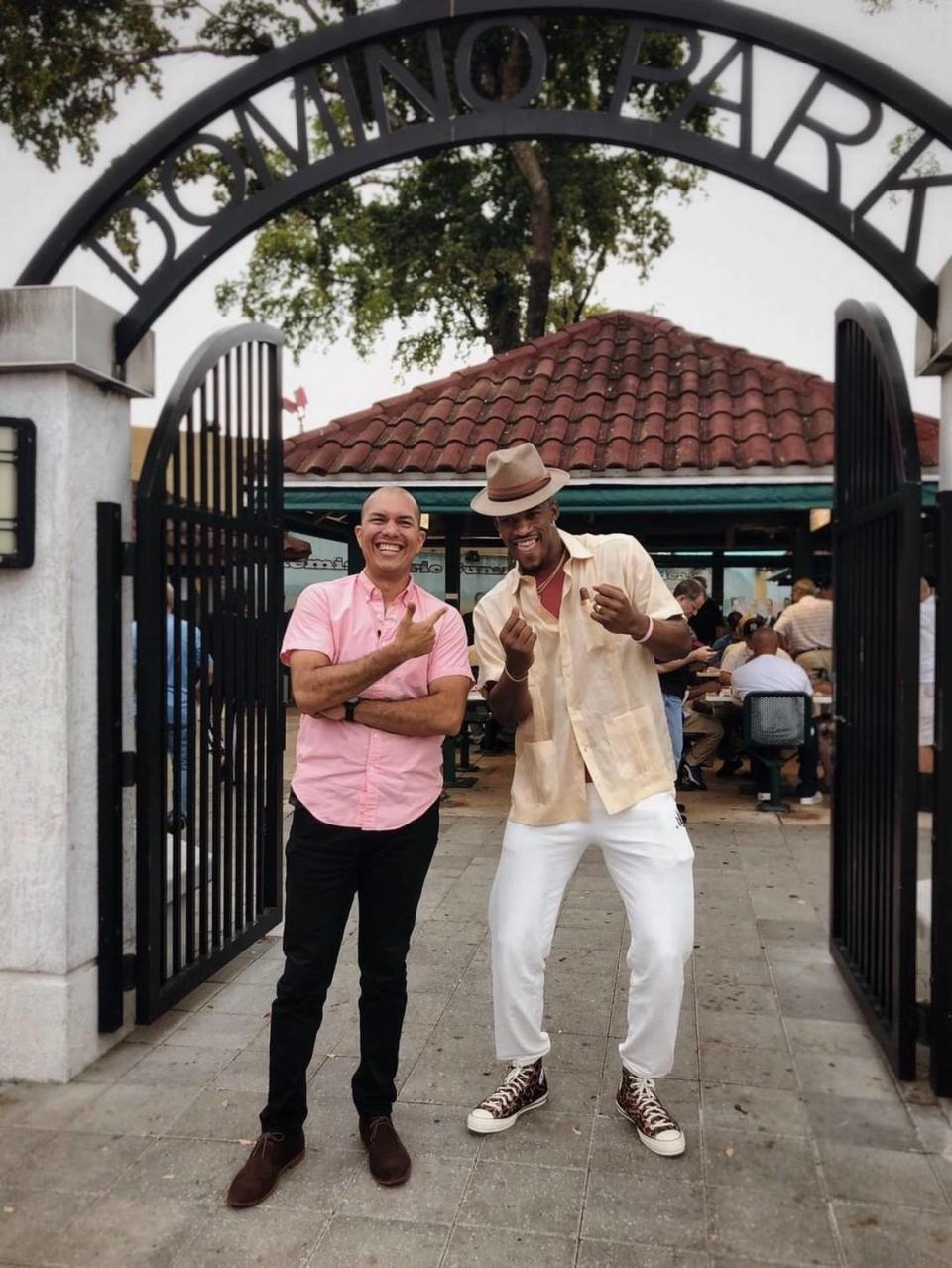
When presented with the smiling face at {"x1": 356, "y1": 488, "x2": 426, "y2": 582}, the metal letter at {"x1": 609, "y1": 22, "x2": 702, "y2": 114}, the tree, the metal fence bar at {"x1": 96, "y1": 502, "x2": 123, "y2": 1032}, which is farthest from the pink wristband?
the tree

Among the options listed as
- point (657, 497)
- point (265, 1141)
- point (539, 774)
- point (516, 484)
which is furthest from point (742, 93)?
point (657, 497)

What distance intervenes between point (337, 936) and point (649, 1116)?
1121 mm

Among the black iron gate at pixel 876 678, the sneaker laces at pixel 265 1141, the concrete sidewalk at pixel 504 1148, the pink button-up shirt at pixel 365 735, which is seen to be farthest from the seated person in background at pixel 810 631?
the sneaker laces at pixel 265 1141

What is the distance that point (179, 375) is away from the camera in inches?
158

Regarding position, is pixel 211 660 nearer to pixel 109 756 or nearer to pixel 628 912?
pixel 109 756

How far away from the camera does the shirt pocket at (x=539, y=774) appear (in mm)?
3123

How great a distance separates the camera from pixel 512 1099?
10.6ft

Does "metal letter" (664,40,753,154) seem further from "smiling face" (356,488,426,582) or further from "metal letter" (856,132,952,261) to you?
"smiling face" (356,488,426,582)

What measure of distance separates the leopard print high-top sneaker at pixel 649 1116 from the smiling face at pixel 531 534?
1645 millimetres

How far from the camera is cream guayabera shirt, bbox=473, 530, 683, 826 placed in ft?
10.2

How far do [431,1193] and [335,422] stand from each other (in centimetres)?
785

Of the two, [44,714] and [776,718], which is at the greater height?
[44,714]

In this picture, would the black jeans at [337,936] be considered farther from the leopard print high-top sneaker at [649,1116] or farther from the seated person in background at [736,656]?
the seated person in background at [736,656]

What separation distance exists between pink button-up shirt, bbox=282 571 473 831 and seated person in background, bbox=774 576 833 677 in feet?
21.8
